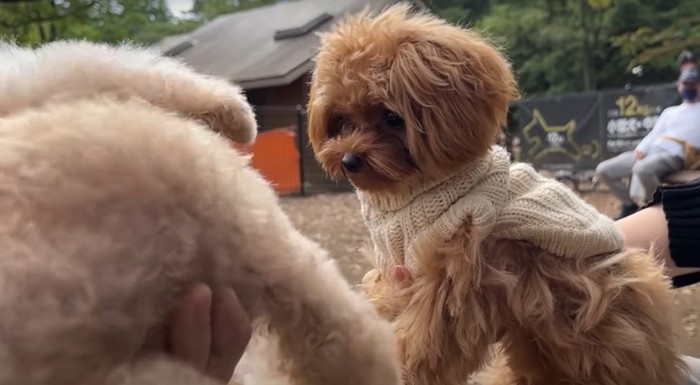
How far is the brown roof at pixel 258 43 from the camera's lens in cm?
1241

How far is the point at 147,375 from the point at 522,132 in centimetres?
1270

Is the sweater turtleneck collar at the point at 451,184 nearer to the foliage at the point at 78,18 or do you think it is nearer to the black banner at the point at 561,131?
the foliage at the point at 78,18

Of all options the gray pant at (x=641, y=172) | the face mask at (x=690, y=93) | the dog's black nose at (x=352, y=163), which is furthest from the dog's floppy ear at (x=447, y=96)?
the face mask at (x=690, y=93)

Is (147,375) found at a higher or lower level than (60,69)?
lower

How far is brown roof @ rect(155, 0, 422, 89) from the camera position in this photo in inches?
488

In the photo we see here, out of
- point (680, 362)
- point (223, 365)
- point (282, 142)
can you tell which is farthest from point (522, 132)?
point (223, 365)

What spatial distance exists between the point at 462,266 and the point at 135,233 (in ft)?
3.03

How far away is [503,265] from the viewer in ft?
5.46

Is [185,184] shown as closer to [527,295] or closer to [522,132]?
[527,295]

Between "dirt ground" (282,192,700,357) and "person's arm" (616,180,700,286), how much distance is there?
0.13 m

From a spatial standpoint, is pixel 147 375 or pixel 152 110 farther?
pixel 152 110

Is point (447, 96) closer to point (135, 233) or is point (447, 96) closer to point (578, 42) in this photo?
point (135, 233)

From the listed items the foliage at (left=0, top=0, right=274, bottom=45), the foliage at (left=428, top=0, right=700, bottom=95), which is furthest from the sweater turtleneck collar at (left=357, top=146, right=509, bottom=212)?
the foliage at (left=428, top=0, right=700, bottom=95)

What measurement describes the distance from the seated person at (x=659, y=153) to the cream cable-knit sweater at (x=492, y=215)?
2.74 meters
